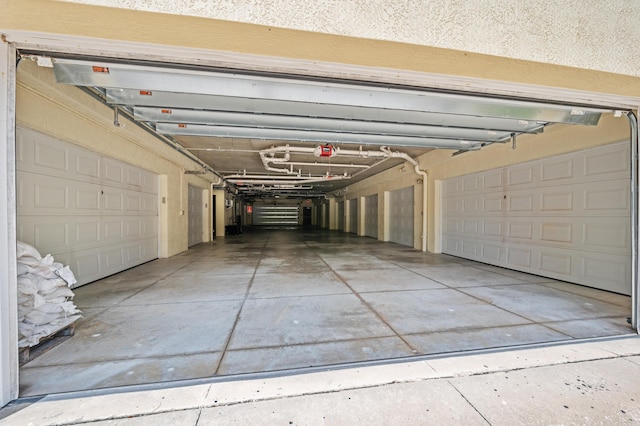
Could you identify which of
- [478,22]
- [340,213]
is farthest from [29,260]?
[340,213]

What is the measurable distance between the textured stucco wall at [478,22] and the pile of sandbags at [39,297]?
192 cm

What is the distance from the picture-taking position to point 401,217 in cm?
880

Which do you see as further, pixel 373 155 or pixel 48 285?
pixel 373 155

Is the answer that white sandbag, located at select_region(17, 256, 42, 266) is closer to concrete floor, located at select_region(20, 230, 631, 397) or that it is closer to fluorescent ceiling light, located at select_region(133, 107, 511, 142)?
concrete floor, located at select_region(20, 230, 631, 397)

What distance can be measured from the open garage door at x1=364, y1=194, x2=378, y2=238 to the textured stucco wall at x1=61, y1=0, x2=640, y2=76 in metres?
9.27

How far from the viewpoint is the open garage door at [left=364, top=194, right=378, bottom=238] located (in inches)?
431

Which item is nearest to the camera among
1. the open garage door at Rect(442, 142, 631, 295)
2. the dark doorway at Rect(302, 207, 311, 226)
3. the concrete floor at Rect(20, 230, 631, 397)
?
the concrete floor at Rect(20, 230, 631, 397)

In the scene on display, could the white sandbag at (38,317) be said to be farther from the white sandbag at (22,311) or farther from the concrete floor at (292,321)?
the concrete floor at (292,321)

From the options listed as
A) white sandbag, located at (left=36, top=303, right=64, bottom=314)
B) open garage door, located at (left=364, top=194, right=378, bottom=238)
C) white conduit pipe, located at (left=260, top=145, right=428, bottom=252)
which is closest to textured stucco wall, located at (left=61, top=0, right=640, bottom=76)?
white sandbag, located at (left=36, top=303, right=64, bottom=314)

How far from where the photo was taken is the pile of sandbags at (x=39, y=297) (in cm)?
183

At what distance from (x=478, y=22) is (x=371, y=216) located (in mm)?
10179

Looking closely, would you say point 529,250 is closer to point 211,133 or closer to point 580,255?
point 580,255

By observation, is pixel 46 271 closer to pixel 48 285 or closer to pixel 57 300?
pixel 48 285

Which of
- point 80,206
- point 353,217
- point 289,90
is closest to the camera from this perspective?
point 289,90
